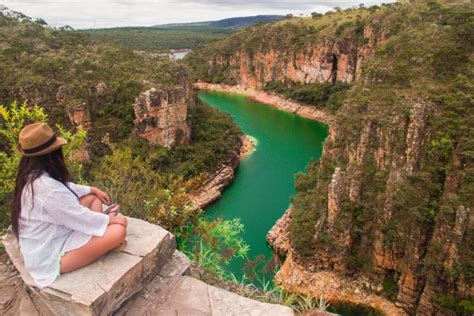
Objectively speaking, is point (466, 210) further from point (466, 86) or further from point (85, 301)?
point (85, 301)

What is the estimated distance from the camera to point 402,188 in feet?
35.2

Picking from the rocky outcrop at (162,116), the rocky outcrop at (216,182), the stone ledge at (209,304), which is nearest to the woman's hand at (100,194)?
the stone ledge at (209,304)

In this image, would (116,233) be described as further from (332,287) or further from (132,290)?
(332,287)

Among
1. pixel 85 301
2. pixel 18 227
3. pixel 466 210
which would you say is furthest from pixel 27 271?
pixel 466 210

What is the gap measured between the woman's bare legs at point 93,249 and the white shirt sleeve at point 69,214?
0.06 metres

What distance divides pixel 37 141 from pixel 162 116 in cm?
1735

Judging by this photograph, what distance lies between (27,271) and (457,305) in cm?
1022

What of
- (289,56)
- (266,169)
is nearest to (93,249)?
(266,169)

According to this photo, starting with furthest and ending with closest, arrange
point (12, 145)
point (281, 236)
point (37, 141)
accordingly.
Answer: point (281, 236), point (12, 145), point (37, 141)

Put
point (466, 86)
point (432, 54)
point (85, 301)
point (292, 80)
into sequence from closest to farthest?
point (85, 301) → point (466, 86) → point (432, 54) → point (292, 80)

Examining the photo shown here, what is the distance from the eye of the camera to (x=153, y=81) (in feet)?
67.8

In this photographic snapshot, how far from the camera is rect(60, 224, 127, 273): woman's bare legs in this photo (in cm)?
284

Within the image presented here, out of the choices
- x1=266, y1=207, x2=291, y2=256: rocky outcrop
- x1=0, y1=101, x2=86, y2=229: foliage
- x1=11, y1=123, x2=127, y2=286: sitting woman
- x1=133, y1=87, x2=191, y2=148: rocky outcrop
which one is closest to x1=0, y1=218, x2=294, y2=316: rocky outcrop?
x1=11, y1=123, x2=127, y2=286: sitting woman

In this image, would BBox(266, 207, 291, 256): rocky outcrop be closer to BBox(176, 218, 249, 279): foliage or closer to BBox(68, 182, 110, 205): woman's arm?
BBox(176, 218, 249, 279): foliage
